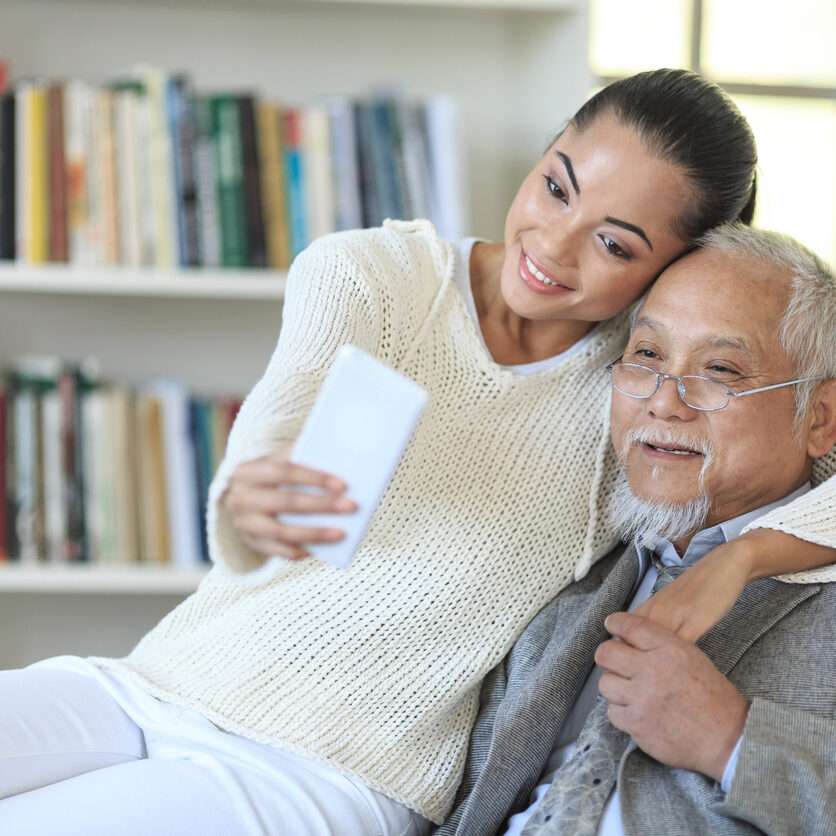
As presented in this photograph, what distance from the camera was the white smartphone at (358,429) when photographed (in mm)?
836

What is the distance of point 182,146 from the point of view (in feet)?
6.35

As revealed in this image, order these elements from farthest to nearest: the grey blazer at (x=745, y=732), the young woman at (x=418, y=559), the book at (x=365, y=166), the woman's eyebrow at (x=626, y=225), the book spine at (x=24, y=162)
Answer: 1. the book at (x=365, y=166)
2. the book spine at (x=24, y=162)
3. the woman's eyebrow at (x=626, y=225)
4. the young woman at (x=418, y=559)
5. the grey blazer at (x=745, y=732)

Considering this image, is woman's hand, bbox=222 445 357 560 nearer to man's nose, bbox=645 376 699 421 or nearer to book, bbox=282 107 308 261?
man's nose, bbox=645 376 699 421

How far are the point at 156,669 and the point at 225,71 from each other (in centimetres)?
139

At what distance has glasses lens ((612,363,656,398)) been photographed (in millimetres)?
1262

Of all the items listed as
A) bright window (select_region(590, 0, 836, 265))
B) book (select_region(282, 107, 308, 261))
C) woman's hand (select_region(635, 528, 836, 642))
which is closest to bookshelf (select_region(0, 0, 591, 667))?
book (select_region(282, 107, 308, 261))

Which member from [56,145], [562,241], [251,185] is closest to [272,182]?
[251,185]

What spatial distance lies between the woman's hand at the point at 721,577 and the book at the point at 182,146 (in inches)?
48.8

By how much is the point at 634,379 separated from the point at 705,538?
0.73ft

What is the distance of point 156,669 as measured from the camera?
1279 mm

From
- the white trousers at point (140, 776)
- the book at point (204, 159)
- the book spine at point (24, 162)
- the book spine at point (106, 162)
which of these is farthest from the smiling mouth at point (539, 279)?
the book spine at point (24, 162)

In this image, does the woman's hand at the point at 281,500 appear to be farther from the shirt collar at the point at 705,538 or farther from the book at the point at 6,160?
the book at the point at 6,160

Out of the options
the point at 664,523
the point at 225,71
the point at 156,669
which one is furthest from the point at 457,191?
the point at 156,669

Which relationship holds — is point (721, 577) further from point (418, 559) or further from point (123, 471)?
point (123, 471)
